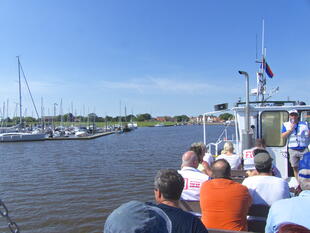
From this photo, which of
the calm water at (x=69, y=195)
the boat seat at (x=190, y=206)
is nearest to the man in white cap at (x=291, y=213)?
the boat seat at (x=190, y=206)

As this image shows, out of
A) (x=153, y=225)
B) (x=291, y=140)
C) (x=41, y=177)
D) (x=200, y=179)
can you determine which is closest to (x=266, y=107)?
(x=291, y=140)

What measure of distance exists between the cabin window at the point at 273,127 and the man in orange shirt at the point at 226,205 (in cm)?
551

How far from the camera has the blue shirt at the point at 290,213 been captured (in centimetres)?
208

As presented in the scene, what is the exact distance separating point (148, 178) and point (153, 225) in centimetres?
1174

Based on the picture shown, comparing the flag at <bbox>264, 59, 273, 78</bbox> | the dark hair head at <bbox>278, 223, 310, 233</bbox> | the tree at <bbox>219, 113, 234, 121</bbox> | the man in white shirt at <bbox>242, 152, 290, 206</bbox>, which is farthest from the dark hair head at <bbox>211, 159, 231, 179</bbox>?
the flag at <bbox>264, 59, 273, 78</bbox>

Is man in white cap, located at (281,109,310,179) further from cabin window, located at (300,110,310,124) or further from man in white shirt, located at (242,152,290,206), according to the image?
man in white shirt, located at (242,152,290,206)

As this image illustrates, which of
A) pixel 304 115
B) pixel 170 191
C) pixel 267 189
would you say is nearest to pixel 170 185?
pixel 170 191

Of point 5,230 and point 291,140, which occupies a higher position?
point 291,140

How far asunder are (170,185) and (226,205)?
3.36ft

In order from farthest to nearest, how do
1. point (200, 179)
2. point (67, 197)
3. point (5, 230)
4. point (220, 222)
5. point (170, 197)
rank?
point (67, 197) < point (5, 230) < point (200, 179) < point (220, 222) < point (170, 197)

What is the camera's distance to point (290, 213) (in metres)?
2.14

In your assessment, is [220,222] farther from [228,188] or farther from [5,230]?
[5,230]

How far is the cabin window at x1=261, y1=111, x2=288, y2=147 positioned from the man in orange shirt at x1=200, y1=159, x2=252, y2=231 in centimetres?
551

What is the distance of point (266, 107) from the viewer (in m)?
8.19
